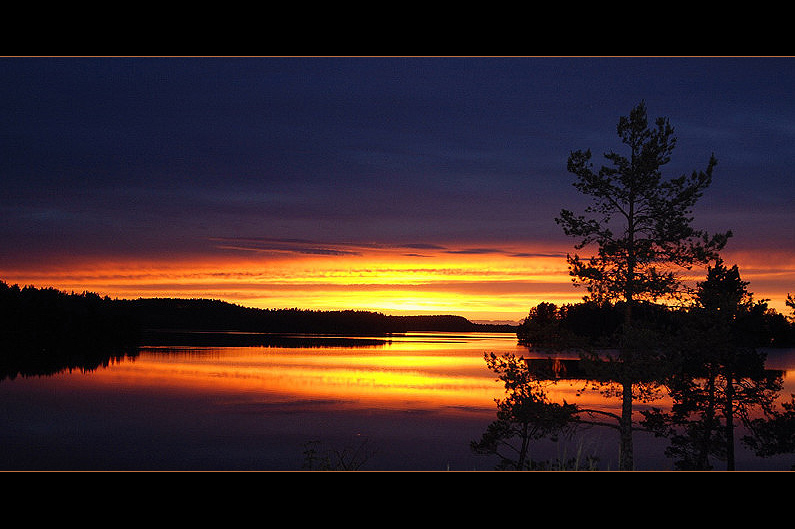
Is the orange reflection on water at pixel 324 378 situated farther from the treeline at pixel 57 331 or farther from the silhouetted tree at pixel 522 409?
the silhouetted tree at pixel 522 409

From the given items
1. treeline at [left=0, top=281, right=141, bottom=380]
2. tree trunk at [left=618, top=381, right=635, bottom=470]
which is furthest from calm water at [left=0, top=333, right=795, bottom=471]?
treeline at [left=0, top=281, right=141, bottom=380]

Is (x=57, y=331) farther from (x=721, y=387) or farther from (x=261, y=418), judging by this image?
(x=721, y=387)

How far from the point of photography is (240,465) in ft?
156

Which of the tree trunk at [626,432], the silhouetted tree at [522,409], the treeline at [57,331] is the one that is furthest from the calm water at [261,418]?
the treeline at [57,331]

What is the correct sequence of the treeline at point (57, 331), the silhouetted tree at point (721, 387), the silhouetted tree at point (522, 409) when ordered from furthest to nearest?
the treeline at point (57, 331)
the silhouetted tree at point (721, 387)
the silhouetted tree at point (522, 409)

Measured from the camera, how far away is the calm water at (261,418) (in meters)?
49.1

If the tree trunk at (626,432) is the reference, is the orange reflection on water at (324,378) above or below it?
below

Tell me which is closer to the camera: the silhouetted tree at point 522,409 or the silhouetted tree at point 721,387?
the silhouetted tree at point 522,409

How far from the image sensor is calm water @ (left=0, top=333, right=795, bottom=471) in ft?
161

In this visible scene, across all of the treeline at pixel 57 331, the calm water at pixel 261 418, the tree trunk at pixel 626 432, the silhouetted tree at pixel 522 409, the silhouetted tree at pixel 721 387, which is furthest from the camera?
the treeline at pixel 57 331
